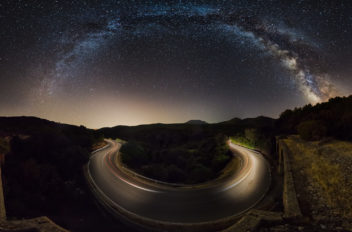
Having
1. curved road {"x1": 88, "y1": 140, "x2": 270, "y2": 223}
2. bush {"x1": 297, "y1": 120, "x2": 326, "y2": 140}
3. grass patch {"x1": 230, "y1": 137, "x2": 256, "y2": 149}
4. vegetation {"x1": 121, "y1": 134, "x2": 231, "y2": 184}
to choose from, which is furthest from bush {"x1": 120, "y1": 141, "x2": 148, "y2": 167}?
bush {"x1": 297, "y1": 120, "x2": 326, "y2": 140}

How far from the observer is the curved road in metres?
9.09

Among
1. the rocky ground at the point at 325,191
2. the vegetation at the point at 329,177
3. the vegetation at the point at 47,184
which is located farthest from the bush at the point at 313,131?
the vegetation at the point at 47,184

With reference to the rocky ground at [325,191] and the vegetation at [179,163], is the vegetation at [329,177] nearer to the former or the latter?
the rocky ground at [325,191]

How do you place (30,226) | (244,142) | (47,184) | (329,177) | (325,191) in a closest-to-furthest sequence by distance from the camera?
1. (30,226)
2. (325,191)
3. (329,177)
4. (47,184)
5. (244,142)

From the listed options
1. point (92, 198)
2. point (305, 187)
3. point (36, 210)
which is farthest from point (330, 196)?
point (36, 210)

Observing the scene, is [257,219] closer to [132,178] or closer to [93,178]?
[132,178]

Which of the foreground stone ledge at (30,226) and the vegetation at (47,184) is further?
the vegetation at (47,184)

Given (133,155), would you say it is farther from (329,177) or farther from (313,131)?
(329,177)

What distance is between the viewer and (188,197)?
432 inches

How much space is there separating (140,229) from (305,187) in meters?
8.45

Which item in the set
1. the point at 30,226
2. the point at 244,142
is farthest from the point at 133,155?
the point at 244,142

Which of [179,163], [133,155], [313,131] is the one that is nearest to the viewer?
[313,131]

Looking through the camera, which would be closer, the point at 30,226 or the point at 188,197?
the point at 30,226

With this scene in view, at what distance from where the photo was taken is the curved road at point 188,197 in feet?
29.8
